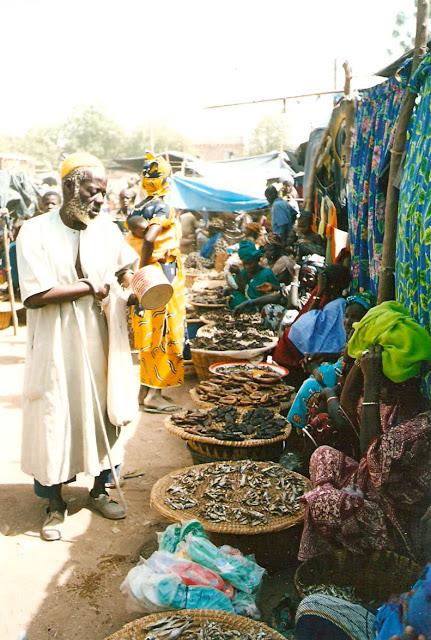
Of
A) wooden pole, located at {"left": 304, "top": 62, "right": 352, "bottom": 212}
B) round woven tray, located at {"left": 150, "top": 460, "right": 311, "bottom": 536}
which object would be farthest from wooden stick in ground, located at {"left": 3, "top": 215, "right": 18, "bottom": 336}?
round woven tray, located at {"left": 150, "top": 460, "right": 311, "bottom": 536}

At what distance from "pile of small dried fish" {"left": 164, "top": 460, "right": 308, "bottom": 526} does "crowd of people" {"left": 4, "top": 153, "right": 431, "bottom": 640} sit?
32cm

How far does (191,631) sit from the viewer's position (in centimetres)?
239

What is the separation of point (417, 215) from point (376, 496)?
1374 millimetres

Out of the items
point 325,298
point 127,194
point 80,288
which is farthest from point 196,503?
point 127,194

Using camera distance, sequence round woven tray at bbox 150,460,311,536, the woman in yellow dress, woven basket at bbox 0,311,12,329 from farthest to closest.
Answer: woven basket at bbox 0,311,12,329 → the woman in yellow dress → round woven tray at bbox 150,460,311,536

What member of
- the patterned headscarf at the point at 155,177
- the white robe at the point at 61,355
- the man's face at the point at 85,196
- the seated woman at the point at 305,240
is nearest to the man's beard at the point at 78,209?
the man's face at the point at 85,196

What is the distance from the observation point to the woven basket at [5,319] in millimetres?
9242

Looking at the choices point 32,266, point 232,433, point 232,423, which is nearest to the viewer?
point 32,266

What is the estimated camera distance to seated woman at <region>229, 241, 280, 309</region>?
7.10 metres

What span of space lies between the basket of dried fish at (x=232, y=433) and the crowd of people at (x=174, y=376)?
212 mm

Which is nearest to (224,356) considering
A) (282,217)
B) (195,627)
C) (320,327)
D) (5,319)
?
(320,327)

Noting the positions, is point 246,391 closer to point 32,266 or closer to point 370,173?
point 370,173

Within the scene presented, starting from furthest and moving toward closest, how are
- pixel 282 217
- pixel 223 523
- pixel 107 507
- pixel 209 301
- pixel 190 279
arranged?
pixel 190 279 < pixel 209 301 < pixel 282 217 < pixel 107 507 < pixel 223 523

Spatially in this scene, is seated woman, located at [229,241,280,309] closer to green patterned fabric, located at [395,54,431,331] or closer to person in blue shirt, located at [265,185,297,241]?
person in blue shirt, located at [265,185,297,241]
